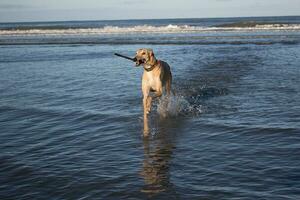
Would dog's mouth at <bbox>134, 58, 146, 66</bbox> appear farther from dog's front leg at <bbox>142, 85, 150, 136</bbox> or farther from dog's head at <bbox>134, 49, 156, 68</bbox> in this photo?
dog's front leg at <bbox>142, 85, 150, 136</bbox>

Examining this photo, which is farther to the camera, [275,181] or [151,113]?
[151,113]

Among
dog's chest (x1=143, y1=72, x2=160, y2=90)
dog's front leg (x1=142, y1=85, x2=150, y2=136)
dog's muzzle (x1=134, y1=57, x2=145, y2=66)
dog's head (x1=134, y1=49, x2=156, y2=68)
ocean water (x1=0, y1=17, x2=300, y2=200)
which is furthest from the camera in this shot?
dog's chest (x1=143, y1=72, x2=160, y2=90)

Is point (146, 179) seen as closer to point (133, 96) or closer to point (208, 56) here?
point (133, 96)

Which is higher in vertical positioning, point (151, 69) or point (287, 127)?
point (151, 69)

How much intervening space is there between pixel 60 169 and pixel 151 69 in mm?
3501

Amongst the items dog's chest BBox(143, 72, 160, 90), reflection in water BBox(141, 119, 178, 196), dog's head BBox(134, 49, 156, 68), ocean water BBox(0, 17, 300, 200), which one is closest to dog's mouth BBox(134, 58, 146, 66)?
dog's head BBox(134, 49, 156, 68)

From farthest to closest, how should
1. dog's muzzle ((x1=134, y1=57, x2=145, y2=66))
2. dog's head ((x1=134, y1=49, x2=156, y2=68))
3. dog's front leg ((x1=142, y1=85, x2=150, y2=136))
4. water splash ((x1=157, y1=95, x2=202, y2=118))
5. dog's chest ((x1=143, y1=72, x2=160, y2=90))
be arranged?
water splash ((x1=157, y1=95, x2=202, y2=118)), dog's chest ((x1=143, y1=72, x2=160, y2=90)), dog's head ((x1=134, y1=49, x2=156, y2=68)), dog's muzzle ((x1=134, y1=57, x2=145, y2=66)), dog's front leg ((x1=142, y1=85, x2=150, y2=136))

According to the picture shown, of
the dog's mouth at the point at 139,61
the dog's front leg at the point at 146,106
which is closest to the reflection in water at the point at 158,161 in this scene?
the dog's front leg at the point at 146,106

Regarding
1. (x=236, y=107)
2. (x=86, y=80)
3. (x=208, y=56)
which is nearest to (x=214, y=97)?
(x=236, y=107)

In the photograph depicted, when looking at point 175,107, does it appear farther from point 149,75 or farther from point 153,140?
point 153,140

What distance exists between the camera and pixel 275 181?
5023 millimetres

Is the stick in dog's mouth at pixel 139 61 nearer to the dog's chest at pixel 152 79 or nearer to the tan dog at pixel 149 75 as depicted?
the tan dog at pixel 149 75

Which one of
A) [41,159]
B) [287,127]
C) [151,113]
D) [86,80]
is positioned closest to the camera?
[41,159]

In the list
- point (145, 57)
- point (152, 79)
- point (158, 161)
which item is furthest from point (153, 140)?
point (145, 57)
